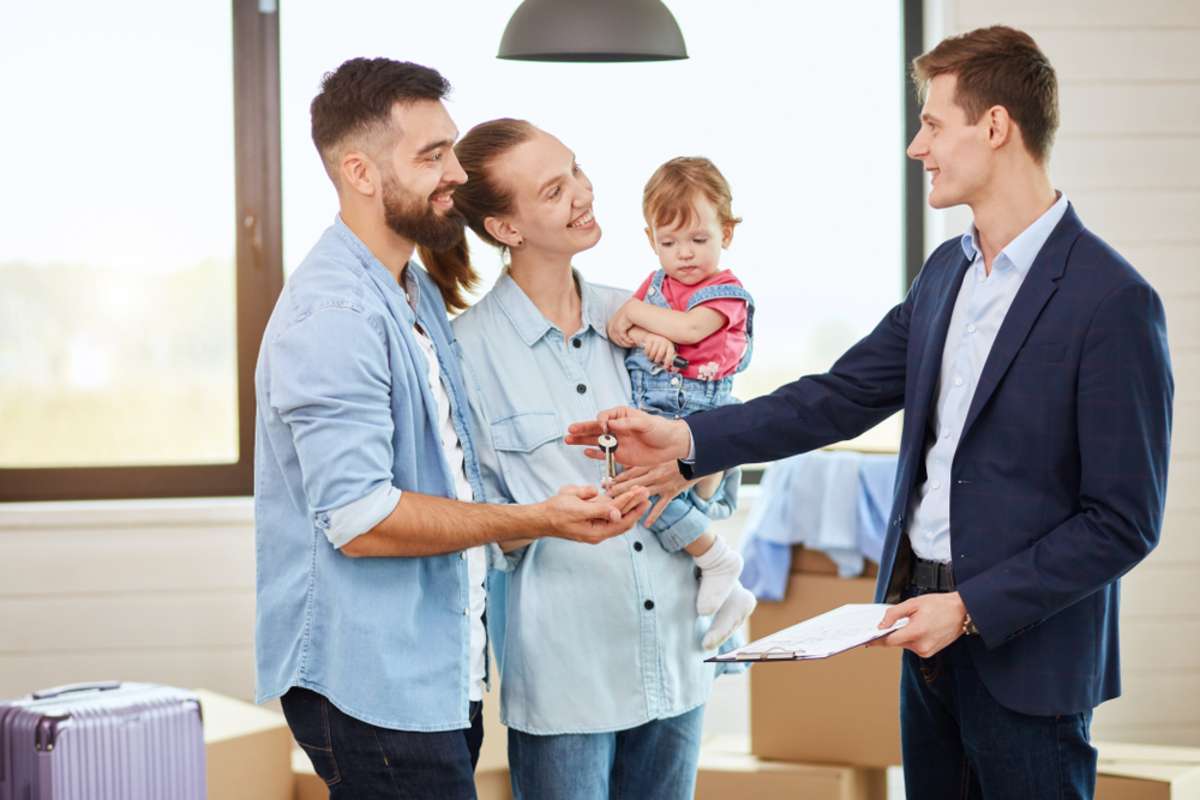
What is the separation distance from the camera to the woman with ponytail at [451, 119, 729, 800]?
2023 mm

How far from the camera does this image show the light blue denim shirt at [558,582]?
2.02 m

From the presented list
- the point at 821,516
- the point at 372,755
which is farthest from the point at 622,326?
→ the point at 821,516

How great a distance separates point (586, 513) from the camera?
6.01 ft

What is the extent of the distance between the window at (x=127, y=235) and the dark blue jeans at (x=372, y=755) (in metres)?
2.21

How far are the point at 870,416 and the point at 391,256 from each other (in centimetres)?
81

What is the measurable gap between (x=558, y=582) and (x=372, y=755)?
1.34ft

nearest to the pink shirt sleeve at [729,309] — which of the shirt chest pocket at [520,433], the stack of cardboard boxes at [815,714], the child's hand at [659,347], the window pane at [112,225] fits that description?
the child's hand at [659,347]

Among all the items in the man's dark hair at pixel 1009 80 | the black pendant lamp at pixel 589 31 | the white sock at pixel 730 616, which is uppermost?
the black pendant lamp at pixel 589 31

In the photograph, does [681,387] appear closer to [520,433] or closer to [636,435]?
[636,435]

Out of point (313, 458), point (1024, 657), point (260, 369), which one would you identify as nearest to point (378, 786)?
point (313, 458)

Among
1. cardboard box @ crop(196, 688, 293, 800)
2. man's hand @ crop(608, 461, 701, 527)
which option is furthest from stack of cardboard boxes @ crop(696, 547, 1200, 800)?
man's hand @ crop(608, 461, 701, 527)

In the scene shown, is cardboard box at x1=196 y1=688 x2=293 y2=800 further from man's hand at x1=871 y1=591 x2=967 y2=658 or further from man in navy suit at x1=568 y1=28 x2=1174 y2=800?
man's hand at x1=871 y1=591 x2=967 y2=658

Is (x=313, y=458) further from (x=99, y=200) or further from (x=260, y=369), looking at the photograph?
(x=99, y=200)

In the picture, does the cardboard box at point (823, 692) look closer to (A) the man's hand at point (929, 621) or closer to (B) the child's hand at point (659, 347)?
(B) the child's hand at point (659, 347)
